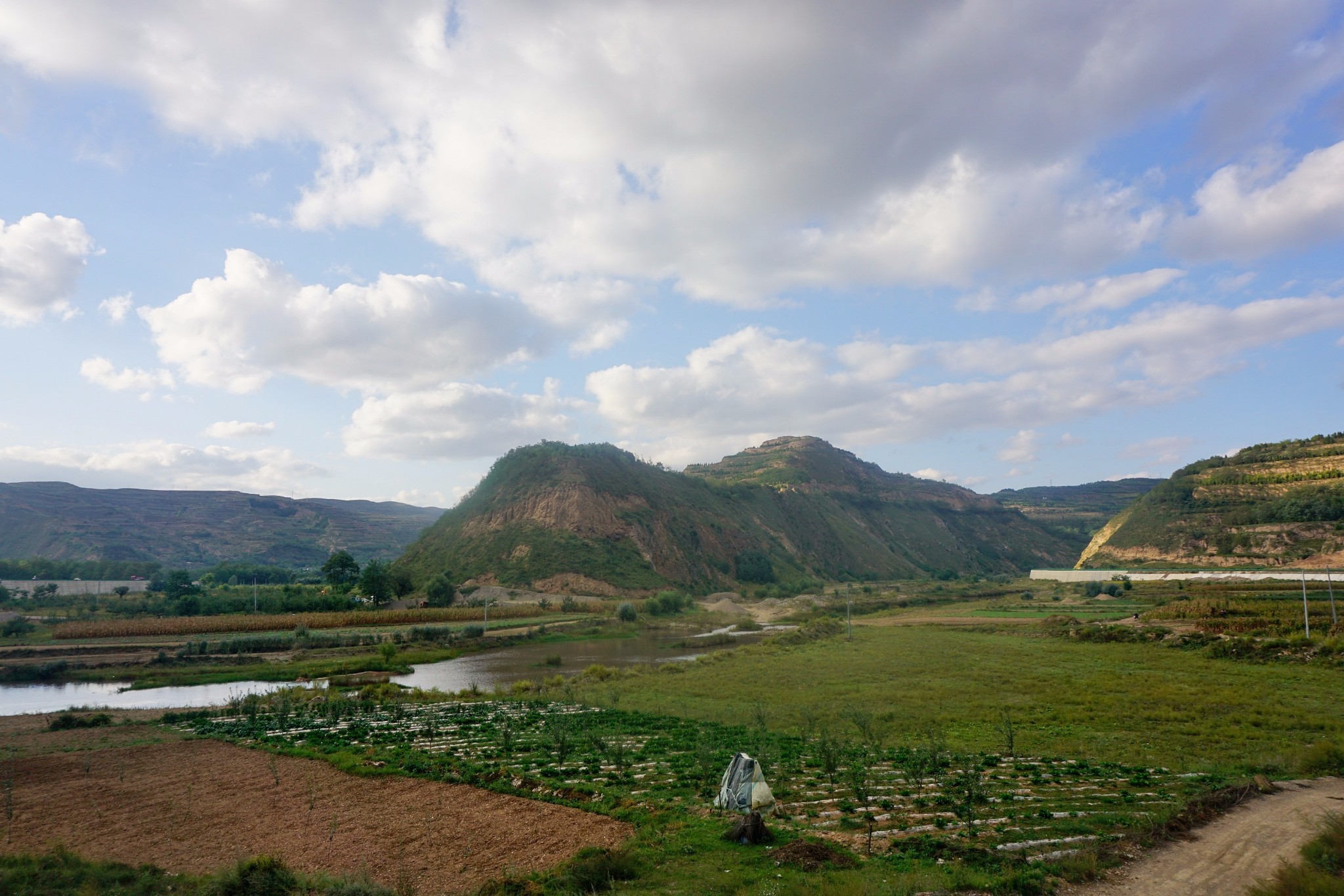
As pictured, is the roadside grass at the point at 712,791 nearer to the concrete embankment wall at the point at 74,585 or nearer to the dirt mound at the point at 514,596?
the dirt mound at the point at 514,596

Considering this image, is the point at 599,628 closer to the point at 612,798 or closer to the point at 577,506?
the point at 577,506

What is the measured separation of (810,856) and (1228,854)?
6634 millimetres

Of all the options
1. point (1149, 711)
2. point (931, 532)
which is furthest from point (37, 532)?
point (931, 532)

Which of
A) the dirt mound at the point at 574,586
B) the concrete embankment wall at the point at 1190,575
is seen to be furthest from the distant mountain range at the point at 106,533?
the concrete embankment wall at the point at 1190,575

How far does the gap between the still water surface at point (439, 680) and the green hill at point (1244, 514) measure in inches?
2821

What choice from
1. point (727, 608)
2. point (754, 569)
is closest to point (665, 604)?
point (727, 608)

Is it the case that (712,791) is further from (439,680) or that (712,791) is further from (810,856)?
(439,680)

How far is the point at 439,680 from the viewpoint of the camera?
4006 cm

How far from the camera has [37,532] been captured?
156 meters

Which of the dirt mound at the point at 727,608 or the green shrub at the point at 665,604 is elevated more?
the green shrub at the point at 665,604

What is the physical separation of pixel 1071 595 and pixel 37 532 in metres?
218

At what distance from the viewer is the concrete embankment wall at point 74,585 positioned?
90250 mm

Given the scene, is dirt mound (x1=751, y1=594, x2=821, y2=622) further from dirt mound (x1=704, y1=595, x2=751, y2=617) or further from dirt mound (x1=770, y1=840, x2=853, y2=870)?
dirt mound (x1=770, y1=840, x2=853, y2=870)

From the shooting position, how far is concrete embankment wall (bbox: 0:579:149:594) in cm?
9025
